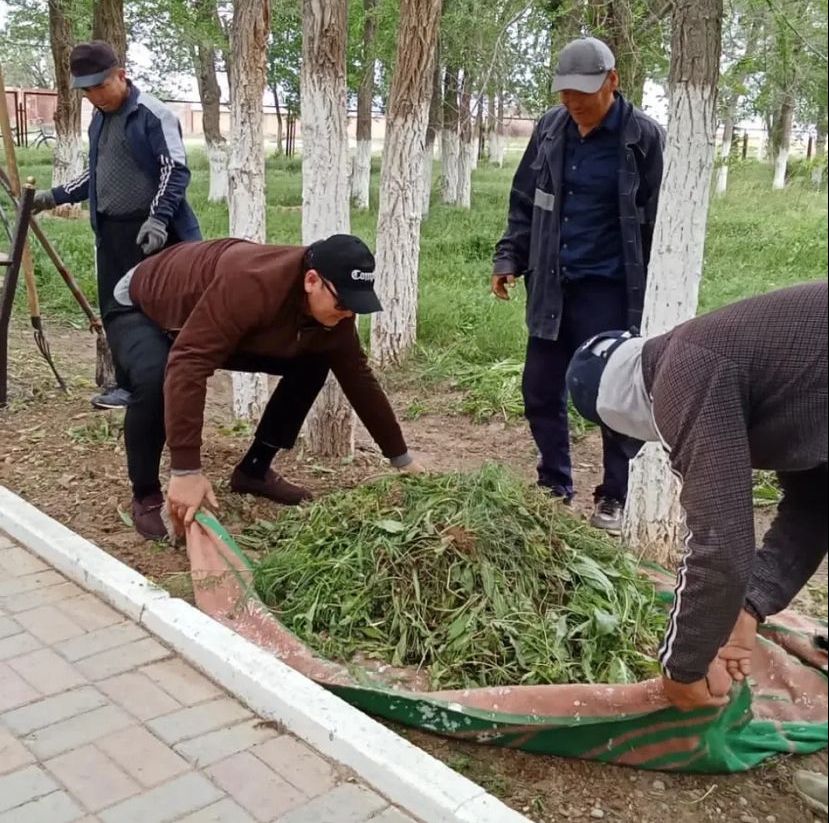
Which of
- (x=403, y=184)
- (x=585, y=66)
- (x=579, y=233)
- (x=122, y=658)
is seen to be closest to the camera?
(x=122, y=658)

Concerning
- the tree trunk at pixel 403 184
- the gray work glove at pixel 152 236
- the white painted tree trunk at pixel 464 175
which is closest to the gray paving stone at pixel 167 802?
the gray work glove at pixel 152 236

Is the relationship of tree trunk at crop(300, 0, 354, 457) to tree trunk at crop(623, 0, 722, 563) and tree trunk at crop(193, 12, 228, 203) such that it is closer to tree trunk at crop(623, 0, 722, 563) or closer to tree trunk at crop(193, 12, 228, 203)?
tree trunk at crop(623, 0, 722, 563)

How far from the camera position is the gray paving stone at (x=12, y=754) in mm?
2465

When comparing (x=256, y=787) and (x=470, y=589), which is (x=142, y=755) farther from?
(x=470, y=589)

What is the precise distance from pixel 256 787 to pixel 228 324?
1521 mm

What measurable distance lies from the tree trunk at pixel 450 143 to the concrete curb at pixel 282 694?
1532 cm

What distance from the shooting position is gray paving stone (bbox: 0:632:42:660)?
9.91 feet

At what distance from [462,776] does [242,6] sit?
419cm

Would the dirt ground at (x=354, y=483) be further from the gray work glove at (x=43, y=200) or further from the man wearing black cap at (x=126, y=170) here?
the gray work glove at (x=43, y=200)

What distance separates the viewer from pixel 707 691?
2355 millimetres

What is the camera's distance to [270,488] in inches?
163

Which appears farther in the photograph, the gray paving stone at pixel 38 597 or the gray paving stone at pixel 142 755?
the gray paving stone at pixel 38 597

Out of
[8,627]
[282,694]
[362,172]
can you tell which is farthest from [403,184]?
[362,172]

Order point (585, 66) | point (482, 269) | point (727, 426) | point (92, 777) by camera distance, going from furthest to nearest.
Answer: point (482, 269) < point (585, 66) < point (92, 777) < point (727, 426)
